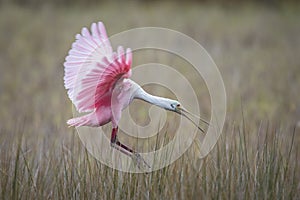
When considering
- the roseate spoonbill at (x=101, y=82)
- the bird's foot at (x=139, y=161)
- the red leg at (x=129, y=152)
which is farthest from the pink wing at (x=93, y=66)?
the bird's foot at (x=139, y=161)

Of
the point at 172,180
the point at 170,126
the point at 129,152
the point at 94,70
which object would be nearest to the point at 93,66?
the point at 94,70

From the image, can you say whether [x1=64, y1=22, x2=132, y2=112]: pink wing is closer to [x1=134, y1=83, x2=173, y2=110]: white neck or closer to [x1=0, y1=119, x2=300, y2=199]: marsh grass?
[x1=134, y1=83, x2=173, y2=110]: white neck

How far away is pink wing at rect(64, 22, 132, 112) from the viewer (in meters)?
2.91

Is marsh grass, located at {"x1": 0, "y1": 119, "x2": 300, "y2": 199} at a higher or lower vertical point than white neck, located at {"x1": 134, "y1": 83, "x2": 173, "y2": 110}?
lower

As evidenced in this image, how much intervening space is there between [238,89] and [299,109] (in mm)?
1293

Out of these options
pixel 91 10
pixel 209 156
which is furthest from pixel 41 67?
pixel 209 156

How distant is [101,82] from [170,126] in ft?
5.57

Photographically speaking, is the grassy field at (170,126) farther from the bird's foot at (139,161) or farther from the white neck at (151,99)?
the white neck at (151,99)

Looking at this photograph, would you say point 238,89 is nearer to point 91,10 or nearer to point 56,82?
point 56,82

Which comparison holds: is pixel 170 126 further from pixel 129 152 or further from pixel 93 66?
pixel 93 66

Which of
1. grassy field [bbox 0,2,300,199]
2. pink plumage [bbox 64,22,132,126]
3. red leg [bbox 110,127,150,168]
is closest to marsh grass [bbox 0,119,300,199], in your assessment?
Result: grassy field [bbox 0,2,300,199]

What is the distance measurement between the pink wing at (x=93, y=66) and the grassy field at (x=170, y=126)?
0.38m

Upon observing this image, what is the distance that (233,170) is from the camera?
329 centimetres

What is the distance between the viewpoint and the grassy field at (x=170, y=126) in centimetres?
319
